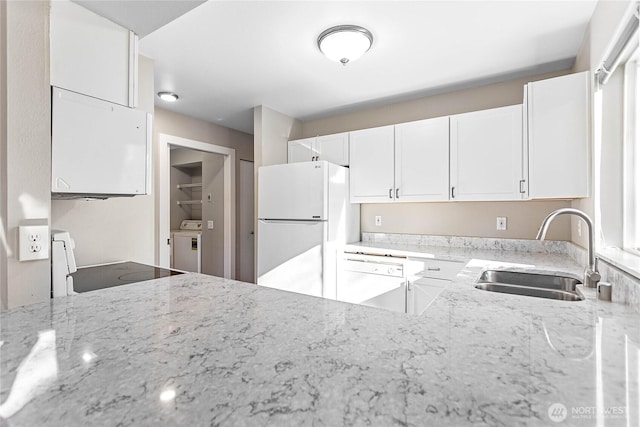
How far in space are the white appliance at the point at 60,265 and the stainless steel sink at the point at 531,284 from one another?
5.50 ft

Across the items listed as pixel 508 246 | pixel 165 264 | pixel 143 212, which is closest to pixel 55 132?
pixel 143 212

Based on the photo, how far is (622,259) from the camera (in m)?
1.29

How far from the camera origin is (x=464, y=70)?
256 centimetres

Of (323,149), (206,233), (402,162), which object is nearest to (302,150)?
(323,149)

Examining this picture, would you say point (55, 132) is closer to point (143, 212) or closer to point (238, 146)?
point (143, 212)

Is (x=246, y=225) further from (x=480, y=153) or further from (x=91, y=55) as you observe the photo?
(x=91, y=55)

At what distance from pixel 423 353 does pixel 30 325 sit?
971 millimetres

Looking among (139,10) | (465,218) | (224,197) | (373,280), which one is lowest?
(373,280)

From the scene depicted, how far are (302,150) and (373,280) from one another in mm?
1660

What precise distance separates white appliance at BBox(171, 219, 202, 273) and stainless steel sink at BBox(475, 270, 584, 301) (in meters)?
3.66

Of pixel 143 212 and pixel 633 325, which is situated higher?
pixel 143 212

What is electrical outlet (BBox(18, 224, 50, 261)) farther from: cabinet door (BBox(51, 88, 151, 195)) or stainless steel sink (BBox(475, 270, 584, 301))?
stainless steel sink (BBox(475, 270, 584, 301))

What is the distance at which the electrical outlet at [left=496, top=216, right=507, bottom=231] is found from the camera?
2795 mm

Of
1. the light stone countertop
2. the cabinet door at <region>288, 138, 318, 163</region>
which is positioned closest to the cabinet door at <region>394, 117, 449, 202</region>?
the cabinet door at <region>288, 138, 318, 163</region>
